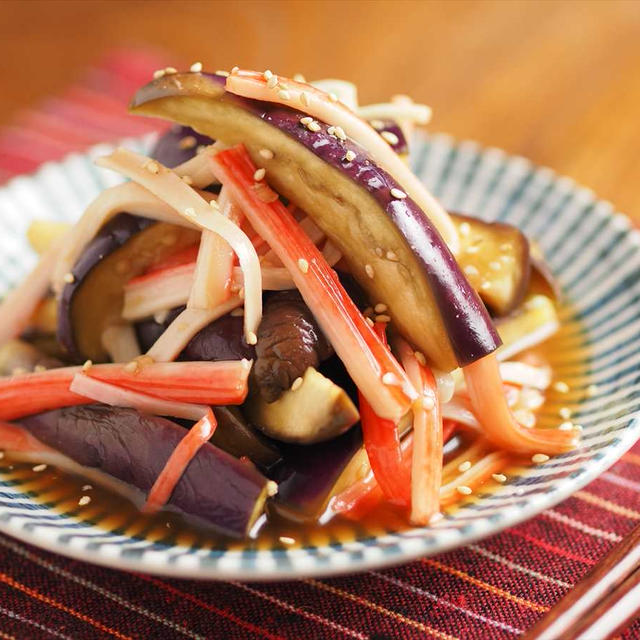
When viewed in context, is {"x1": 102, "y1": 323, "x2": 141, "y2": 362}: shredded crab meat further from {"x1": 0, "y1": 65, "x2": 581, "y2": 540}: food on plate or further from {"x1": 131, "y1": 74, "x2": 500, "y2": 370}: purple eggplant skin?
{"x1": 131, "y1": 74, "x2": 500, "y2": 370}: purple eggplant skin

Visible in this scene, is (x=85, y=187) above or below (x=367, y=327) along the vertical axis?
below

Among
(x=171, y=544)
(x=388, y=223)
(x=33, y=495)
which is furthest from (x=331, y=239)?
(x=33, y=495)

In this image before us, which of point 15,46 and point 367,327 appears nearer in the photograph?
point 367,327

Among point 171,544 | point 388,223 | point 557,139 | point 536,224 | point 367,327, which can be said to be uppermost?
point 557,139

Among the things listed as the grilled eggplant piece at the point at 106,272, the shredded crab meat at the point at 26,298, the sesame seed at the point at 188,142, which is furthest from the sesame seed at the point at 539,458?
the shredded crab meat at the point at 26,298

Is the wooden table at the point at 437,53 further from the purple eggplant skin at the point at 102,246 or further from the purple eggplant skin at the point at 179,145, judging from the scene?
the purple eggplant skin at the point at 102,246

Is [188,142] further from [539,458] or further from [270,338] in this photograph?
[539,458]

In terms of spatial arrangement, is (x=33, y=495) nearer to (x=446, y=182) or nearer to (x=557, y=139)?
(x=446, y=182)
